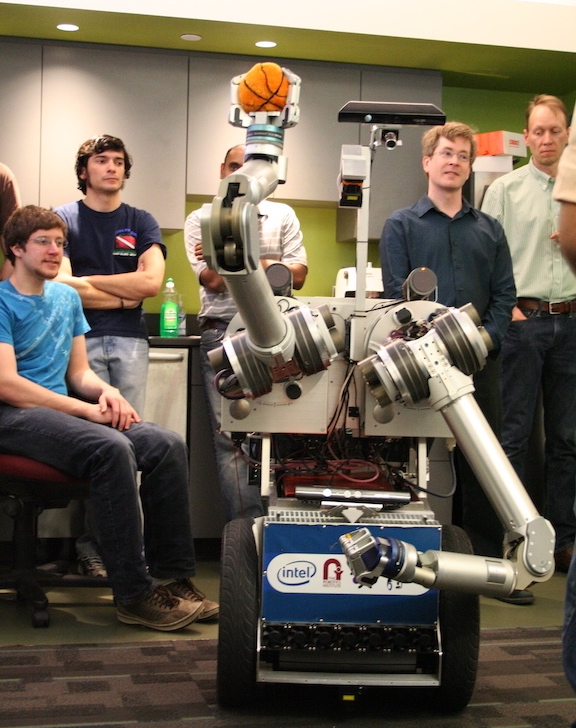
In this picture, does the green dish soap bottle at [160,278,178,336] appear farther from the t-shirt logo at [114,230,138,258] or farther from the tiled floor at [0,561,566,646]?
the tiled floor at [0,561,566,646]

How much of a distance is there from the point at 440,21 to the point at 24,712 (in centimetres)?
336

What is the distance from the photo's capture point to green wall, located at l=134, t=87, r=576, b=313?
16.6 ft

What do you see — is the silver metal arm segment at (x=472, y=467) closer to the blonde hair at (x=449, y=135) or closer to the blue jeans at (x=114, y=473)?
the blue jeans at (x=114, y=473)

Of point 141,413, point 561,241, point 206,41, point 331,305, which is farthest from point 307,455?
point 206,41

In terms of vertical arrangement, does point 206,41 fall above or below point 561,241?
above

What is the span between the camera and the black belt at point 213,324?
398 centimetres

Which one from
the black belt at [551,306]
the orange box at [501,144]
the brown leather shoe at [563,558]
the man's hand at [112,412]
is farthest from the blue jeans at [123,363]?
the orange box at [501,144]

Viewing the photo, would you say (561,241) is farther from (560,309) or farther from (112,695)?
(560,309)

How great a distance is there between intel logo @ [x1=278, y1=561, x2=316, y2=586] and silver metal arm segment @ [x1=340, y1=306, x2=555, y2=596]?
0.79 feet

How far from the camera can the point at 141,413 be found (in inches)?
151

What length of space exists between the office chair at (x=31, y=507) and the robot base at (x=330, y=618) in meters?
1.03

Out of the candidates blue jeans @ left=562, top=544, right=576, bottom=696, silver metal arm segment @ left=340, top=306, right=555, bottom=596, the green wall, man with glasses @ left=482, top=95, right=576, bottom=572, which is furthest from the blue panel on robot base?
the green wall

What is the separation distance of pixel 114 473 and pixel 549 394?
189 cm

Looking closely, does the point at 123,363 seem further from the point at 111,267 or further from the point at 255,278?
the point at 255,278
